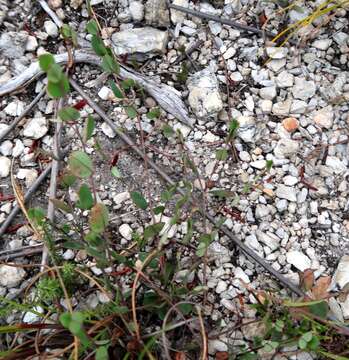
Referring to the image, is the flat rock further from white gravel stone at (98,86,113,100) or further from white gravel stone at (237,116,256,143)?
white gravel stone at (237,116,256,143)

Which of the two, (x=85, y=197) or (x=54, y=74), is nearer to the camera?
(x=54, y=74)

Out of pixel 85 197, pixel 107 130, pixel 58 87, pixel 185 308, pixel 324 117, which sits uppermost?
pixel 58 87

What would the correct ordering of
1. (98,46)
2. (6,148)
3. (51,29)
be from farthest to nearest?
(51,29) → (6,148) → (98,46)

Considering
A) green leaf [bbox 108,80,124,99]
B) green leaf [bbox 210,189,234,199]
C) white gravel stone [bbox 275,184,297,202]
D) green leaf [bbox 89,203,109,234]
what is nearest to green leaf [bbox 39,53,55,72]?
green leaf [bbox 89,203,109,234]

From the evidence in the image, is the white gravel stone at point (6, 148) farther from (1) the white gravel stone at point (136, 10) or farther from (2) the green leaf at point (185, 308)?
(2) the green leaf at point (185, 308)

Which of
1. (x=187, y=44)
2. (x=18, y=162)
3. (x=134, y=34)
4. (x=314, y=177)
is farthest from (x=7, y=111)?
(x=314, y=177)

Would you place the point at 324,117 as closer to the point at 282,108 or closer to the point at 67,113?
the point at 282,108

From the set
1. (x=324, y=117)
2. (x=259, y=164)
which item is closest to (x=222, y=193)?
(x=259, y=164)
